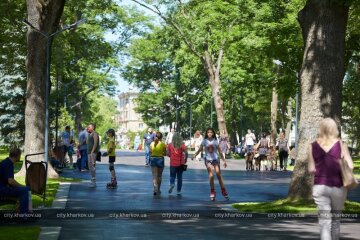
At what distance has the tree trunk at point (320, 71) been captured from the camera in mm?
17281

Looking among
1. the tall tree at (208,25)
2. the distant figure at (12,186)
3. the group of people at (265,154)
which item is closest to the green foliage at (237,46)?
the tall tree at (208,25)

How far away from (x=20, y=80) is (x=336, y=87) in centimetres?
2430

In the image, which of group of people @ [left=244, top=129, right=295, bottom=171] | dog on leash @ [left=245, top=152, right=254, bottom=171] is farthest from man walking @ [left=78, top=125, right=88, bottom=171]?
dog on leash @ [left=245, top=152, right=254, bottom=171]

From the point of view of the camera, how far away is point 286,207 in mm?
16750

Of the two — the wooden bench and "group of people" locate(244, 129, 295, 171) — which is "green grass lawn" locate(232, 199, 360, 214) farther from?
"group of people" locate(244, 129, 295, 171)

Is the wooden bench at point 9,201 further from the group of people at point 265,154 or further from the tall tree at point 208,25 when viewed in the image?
the tall tree at point 208,25

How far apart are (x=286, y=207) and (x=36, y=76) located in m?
11.9

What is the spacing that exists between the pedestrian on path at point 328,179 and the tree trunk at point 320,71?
24.9 ft

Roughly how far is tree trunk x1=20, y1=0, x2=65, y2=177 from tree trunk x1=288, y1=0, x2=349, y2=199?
11.0 meters

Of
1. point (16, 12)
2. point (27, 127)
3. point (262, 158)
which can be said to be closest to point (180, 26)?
point (262, 158)

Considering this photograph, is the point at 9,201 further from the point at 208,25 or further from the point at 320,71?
the point at 208,25

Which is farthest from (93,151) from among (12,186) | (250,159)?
(250,159)

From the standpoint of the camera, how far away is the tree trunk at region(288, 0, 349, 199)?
17.3 meters

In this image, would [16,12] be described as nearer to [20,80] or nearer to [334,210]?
[20,80]
